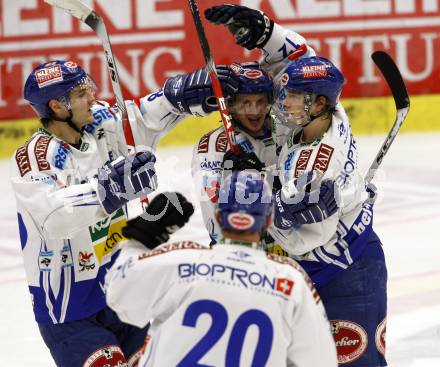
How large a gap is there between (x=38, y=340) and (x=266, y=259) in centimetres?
284

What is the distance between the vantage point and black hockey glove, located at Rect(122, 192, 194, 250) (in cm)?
296

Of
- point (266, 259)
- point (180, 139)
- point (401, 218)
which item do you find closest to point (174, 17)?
point (180, 139)

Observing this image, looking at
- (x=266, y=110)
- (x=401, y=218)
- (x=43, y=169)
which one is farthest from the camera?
(x=401, y=218)

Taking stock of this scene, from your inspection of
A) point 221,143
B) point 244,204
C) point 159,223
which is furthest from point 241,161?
point 244,204

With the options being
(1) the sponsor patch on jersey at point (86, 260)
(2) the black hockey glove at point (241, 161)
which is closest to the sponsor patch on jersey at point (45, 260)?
(1) the sponsor patch on jersey at point (86, 260)

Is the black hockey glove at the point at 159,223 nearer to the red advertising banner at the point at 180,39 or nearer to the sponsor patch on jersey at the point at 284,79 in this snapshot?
the sponsor patch on jersey at the point at 284,79

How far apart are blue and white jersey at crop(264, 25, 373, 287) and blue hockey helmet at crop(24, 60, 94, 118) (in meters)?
0.72

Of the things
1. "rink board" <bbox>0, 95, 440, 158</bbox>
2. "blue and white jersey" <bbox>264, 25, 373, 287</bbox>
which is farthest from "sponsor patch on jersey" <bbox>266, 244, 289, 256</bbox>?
"rink board" <bbox>0, 95, 440, 158</bbox>

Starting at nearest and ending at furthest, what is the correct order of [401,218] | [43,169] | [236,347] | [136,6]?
[236,347]
[43,169]
[401,218]
[136,6]

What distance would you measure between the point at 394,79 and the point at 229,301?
1.84 metres

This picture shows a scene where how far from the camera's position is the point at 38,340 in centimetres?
541

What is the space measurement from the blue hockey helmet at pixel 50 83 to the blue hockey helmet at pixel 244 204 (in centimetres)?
110

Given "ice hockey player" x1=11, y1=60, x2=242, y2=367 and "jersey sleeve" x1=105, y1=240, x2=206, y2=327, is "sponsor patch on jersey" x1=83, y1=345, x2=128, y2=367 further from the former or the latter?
"jersey sleeve" x1=105, y1=240, x2=206, y2=327

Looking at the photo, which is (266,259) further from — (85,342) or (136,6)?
(136,6)
